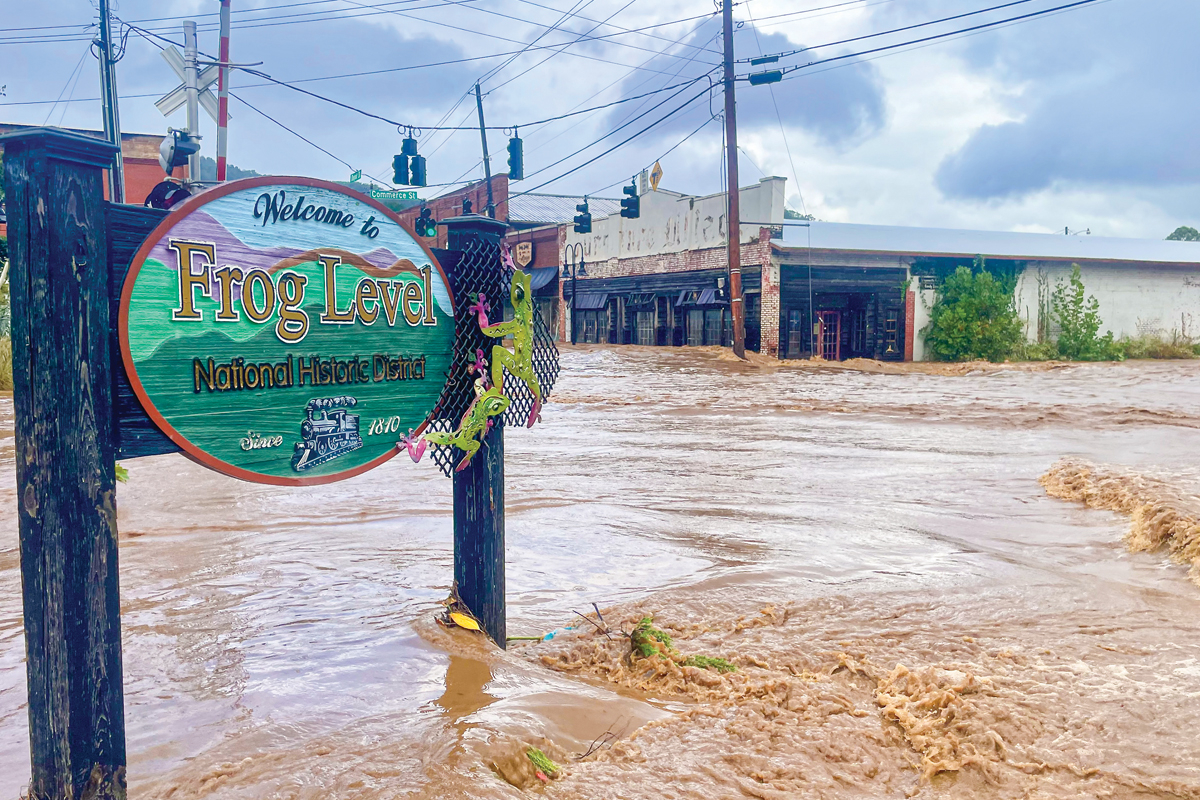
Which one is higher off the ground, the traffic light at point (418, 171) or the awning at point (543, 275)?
the traffic light at point (418, 171)

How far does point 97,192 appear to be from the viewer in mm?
2428

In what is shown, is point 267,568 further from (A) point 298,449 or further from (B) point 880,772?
(B) point 880,772

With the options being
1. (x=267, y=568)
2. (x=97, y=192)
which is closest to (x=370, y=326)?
(x=97, y=192)

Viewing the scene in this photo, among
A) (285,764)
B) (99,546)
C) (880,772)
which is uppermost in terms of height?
(99,546)

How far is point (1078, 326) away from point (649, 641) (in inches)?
1205

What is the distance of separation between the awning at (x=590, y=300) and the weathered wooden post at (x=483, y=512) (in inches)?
1301

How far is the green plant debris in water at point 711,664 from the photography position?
412 cm

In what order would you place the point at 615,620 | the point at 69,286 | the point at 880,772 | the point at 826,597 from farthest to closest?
the point at 826,597, the point at 615,620, the point at 880,772, the point at 69,286

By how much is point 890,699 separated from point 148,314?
3111mm

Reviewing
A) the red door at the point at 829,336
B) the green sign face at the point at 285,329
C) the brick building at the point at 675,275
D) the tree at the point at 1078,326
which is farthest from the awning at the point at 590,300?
the green sign face at the point at 285,329

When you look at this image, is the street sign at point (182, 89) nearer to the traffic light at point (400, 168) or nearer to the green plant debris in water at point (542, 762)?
the traffic light at point (400, 168)

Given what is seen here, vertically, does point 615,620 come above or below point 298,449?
below

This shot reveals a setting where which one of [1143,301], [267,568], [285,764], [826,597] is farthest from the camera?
[1143,301]

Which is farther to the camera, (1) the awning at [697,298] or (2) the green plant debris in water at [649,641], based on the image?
(1) the awning at [697,298]
